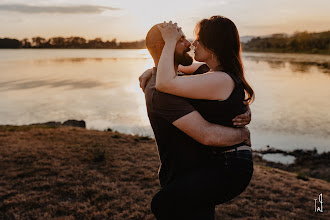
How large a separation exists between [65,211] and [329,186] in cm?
705

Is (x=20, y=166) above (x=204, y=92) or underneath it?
underneath

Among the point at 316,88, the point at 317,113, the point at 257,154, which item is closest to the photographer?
the point at 257,154

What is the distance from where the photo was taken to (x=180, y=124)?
2.20m

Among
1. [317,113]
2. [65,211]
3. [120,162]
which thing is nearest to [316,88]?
[317,113]

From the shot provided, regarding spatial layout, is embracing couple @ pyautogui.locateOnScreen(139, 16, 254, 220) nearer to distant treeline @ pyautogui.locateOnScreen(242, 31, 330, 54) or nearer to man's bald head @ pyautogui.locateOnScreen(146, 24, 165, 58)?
man's bald head @ pyautogui.locateOnScreen(146, 24, 165, 58)

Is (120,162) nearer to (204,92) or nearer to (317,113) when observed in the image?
(204,92)

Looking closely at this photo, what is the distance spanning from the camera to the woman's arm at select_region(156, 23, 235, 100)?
215 centimetres

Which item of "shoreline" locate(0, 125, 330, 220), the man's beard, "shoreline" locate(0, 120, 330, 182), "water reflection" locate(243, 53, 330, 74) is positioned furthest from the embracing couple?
"water reflection" locate(243, 53, 330, 74)

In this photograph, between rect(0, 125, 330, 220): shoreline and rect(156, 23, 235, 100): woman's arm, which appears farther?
rect(0, 125, 330, 220): shoreline

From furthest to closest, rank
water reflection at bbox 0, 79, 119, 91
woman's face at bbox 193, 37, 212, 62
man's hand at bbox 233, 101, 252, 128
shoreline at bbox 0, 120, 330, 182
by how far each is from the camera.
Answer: water reflection at bbox 0, 79, 119, 91
shoreline at bbox 0, 120, 330, 182
woman's face at bbox 193, 37, 212, 62
man's hand at bbox 233, 101, 252, 128

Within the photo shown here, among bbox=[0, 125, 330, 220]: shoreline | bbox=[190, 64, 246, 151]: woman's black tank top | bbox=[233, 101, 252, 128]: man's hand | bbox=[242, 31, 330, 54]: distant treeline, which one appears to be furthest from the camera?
bbox=[242, 31, 330, 54]: distant treeline

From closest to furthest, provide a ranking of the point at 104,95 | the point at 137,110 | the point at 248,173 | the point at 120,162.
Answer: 1. the point at 248,173
2. the point at 120,162
3. the point at 137,110
4. the point at 104,95

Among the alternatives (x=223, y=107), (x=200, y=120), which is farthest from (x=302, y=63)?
(x=200, y=120)

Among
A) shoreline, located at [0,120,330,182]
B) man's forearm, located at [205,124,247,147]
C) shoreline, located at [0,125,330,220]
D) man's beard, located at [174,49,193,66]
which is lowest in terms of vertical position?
→ shoreline, located at [0,120,330,182]
